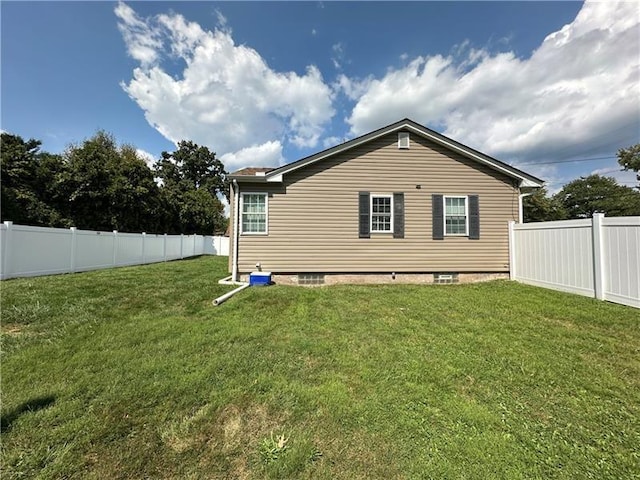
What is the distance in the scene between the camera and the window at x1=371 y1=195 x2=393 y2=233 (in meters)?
8.99

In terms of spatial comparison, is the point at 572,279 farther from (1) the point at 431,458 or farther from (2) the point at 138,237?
(2) the point at 138,237

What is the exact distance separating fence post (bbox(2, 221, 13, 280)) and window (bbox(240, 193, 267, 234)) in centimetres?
586

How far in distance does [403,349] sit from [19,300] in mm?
6696

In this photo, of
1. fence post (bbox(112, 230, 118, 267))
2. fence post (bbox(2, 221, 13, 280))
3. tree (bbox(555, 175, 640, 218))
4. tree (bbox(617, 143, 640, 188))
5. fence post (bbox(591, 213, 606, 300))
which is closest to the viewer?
fence post (bbox(591, 213, 606, 300))

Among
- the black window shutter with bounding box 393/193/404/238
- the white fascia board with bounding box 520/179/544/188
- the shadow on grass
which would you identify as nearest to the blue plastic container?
the black window shutter with bounding box 393/193/404/238

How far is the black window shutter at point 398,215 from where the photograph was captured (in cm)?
897

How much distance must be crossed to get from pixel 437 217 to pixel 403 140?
2629 millimetres

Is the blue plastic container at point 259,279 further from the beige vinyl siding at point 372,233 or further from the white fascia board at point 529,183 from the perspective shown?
the white fascia board at point 529,183

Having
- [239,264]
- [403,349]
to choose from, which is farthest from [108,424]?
[239,264]

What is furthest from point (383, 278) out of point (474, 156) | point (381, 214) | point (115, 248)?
point (115, 248)

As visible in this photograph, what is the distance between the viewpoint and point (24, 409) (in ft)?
8.04

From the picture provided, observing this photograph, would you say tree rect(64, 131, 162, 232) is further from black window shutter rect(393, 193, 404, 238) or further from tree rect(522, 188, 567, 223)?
tree rect(522, 188, 567, 223)

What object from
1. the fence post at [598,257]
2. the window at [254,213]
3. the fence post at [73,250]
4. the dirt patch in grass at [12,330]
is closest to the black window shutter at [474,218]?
the fence post at [598,257]

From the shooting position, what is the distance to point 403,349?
151 inches
